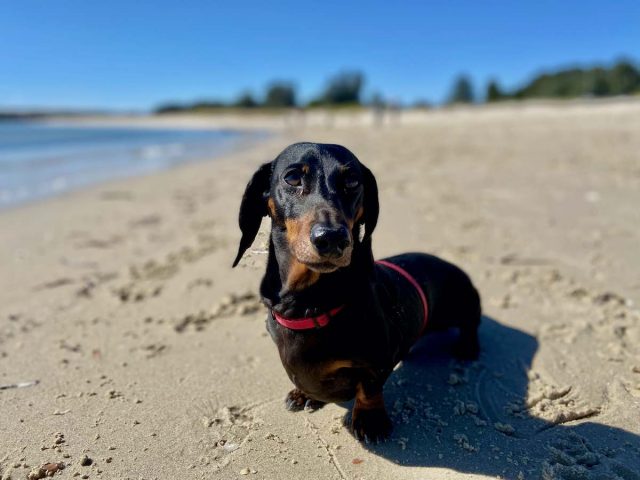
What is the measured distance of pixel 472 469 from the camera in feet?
7.27

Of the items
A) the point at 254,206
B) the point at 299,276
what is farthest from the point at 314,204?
the point at 254,206

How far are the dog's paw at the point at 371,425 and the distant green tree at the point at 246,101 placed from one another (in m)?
93.1

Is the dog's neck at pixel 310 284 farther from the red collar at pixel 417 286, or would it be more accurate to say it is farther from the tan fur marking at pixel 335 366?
the red collar at pixel 417 286

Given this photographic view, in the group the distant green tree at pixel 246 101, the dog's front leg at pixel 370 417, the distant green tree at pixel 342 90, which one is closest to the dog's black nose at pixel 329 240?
the dog's front leg at pixel 370 417

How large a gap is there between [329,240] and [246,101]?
310 ft

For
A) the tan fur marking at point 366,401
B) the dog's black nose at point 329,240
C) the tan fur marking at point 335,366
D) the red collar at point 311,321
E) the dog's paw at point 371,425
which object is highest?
the dog's black nose at point 329,240

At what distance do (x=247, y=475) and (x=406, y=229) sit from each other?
12.9 feet

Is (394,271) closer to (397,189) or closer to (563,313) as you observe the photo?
(563,313)

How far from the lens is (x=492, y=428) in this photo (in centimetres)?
249

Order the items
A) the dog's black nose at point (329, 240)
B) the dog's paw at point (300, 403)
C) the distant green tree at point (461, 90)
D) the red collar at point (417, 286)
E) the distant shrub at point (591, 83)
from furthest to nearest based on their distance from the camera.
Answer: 1. the distant green tree at point (461, 90)
2. the distant shrub at point (591, 83)
3. the red collar at point (417, 286)
4. the dog's paw at point (300, 403)
5. the dog's black nose at point (329, 240)

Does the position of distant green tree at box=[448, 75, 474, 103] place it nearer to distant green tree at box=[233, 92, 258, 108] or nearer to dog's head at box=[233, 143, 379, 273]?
distant green tree at box=[233, 92, 258, 108]

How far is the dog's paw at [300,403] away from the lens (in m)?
2.68

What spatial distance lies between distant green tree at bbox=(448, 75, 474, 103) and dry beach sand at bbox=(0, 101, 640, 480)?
7295cm

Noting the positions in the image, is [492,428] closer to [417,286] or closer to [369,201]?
[417,286]
